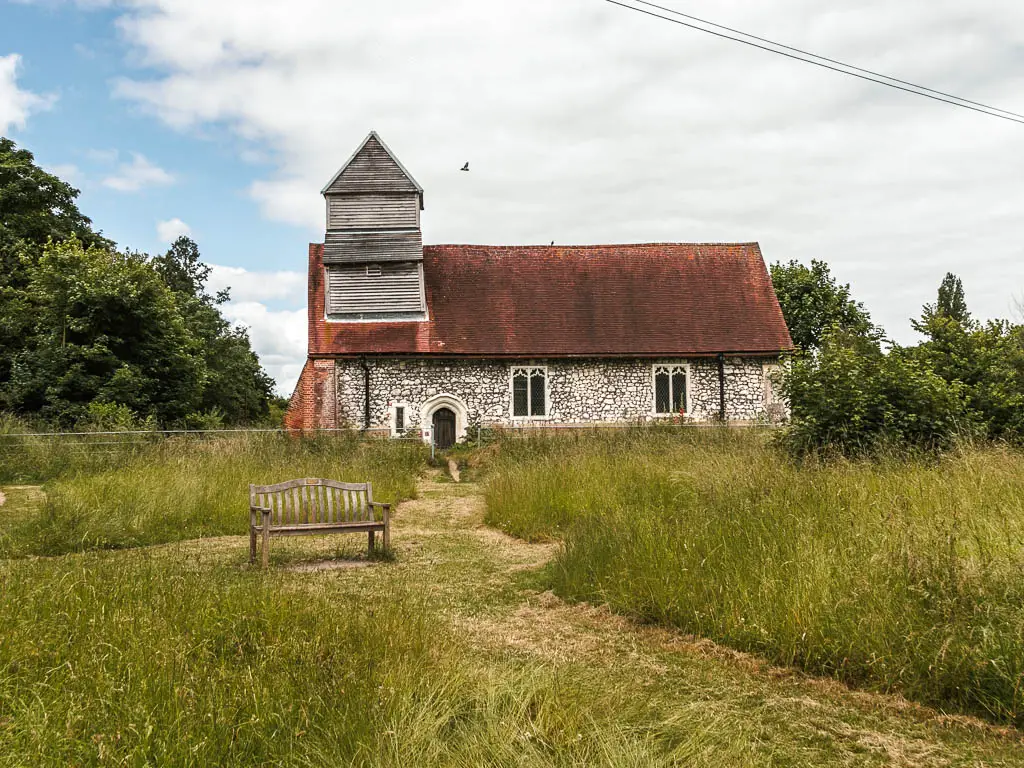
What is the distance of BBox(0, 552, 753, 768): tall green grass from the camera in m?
3.46

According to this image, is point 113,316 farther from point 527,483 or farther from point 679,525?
point 679,525

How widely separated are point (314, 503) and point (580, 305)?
20.3 metres

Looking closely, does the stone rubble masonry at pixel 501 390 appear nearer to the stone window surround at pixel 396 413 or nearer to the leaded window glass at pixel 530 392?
the stone window surround at pixel 396 413

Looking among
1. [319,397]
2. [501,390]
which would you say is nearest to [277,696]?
[319,397]

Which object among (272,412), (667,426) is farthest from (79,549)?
(272,412)

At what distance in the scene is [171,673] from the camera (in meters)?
3.97

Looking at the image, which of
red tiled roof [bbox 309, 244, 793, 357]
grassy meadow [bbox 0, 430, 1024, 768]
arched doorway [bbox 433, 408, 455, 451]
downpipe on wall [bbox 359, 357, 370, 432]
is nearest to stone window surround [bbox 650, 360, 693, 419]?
red tiled roof [bbox 309, 244, 793, 357]

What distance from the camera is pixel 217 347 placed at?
148ft

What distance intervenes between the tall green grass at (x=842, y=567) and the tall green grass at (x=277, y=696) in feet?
5.23

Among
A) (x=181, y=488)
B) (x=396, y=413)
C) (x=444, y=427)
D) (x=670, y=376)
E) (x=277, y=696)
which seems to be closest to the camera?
(x=277, y=696)

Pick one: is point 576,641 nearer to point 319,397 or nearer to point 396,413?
point 396,413

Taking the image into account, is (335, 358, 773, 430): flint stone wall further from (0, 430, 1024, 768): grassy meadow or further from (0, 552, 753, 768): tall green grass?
(0, 552, 753, 768): tall green grass

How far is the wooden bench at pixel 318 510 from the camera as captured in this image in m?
9.14

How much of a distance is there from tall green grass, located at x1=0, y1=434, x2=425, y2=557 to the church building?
7294 mm
